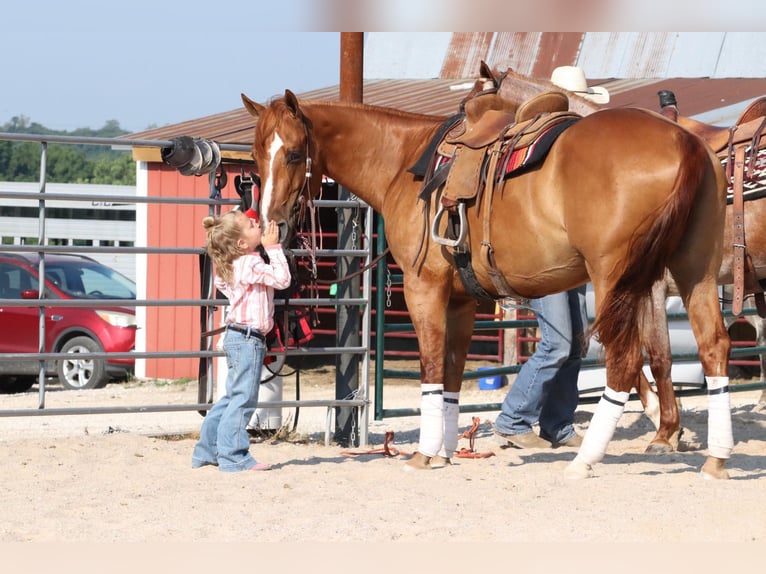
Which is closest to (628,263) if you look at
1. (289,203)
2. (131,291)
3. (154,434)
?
(289,203)

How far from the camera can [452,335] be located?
5.74 m

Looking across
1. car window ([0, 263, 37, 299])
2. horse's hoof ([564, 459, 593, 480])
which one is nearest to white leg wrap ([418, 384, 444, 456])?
horse's hoof ([564, 459, 593, 480])

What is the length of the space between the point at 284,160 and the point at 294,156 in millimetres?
64

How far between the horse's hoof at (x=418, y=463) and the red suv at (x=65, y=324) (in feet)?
21.0

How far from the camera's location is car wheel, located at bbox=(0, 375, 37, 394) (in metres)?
11.8

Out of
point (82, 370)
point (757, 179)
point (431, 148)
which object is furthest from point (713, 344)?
point (82, 370)

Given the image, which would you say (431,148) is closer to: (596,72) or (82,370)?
(82,370)

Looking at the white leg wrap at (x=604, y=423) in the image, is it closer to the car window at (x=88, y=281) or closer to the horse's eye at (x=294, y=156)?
the horse's eye at (x=294, y=156)

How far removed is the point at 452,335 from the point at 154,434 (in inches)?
91.7

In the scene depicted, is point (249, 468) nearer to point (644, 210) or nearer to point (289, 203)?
point (289, 203)

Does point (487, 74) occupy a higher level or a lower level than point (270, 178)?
higher

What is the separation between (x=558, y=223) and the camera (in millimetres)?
4871

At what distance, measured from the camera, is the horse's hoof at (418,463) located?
5.41 m

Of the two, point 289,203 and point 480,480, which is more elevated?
point 289,203
